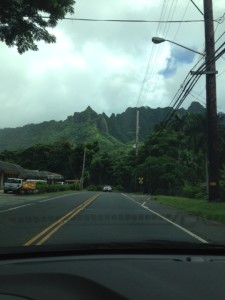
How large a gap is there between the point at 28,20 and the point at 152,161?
56461 millimetres

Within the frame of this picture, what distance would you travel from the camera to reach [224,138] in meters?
55.2

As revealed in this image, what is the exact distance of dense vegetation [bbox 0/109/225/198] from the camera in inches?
2160

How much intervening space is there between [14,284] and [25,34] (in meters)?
16.4

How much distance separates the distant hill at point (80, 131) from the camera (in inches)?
5953

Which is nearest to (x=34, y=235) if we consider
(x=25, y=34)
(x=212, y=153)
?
(x=25, y=34)

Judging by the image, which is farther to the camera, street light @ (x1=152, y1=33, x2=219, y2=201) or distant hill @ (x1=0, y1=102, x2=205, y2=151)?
distant hill @ (x1=0, y1=102, x2=205, y2=151)

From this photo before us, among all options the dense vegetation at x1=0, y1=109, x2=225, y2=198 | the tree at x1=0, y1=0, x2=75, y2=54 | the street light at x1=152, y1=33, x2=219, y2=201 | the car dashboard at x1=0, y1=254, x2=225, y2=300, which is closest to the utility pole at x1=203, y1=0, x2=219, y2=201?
the street light at x1=152, y1=33, x2=219, y2=201

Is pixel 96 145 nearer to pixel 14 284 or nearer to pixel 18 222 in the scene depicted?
pixel 18 222

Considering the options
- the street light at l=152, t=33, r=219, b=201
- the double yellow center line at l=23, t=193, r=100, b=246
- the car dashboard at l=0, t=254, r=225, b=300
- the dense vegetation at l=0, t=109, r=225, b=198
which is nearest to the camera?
the car dashboard at l=0, t=254, r=225, b=300

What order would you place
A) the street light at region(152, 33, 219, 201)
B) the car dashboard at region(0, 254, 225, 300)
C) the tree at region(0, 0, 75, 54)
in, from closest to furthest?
the car dashboard at region(0, 254, 225, 300), the tree at region(0, 0, 75, 54), the street light at region(152, 33, 219, 201)

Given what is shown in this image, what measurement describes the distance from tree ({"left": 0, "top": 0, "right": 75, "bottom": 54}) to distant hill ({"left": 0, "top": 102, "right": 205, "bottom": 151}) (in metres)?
123

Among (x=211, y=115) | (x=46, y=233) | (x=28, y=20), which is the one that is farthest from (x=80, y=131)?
(x=46, y=233)

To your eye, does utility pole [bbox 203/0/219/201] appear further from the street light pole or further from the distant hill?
the distant hill

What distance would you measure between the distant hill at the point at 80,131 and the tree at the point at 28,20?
404 ft
